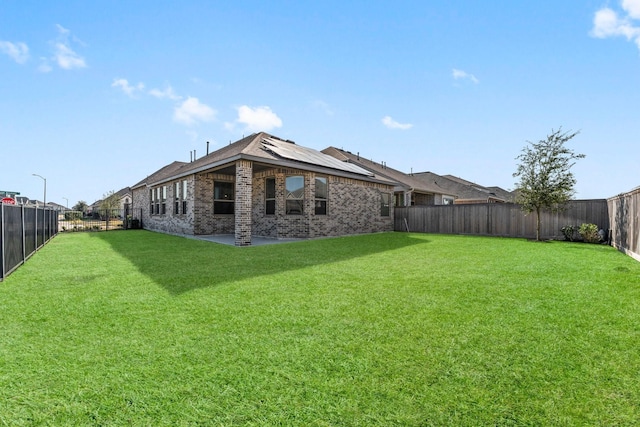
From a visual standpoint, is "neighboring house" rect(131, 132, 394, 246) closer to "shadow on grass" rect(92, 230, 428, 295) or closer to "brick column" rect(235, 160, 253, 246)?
"brick column" rect(235, 160, 253, 246)

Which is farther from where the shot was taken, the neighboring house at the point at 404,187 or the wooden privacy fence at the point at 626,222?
the neighboring house at the point at 404,187

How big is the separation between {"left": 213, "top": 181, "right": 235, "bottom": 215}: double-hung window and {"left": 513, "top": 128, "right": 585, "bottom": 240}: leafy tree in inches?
527

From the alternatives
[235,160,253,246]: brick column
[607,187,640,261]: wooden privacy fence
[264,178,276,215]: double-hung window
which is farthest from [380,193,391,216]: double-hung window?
[607,187,640,261]: wooden privacy fence

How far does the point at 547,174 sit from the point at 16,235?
1752 cm

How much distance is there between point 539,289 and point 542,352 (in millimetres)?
2520

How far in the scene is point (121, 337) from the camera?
2873 millimetres

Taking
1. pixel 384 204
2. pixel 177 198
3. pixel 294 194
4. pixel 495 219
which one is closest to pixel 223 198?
pixel 177 198

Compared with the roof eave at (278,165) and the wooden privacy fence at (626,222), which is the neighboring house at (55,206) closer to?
the roof eave at (278,165)

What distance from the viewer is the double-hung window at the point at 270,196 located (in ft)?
41.6

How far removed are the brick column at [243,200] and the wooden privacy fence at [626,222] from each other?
431 inches

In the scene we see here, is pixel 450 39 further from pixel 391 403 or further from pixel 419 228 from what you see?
pixel 391 403

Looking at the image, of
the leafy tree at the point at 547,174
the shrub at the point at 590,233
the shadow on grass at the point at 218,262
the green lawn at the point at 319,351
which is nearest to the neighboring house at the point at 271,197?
the shadow on grass at the point at 218,262

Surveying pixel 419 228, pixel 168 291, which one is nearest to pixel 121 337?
pixel 168 291

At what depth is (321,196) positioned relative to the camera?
1275 centimetres
